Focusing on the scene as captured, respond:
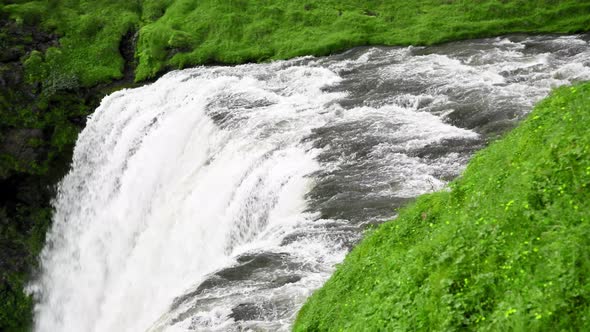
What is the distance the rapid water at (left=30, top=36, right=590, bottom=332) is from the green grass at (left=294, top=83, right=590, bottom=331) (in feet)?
8.82

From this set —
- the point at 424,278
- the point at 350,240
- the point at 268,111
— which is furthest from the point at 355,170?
the point at 424,278

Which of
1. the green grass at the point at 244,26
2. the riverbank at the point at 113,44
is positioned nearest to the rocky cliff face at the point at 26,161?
the riverbank at the point at 113,44

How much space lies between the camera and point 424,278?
Result: 933 cm

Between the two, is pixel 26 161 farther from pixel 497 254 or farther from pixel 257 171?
pixel 497 254

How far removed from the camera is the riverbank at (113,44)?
3156cm

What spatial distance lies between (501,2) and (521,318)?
107 feet

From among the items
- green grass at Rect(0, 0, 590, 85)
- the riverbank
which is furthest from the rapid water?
green grass at Rect(0, 0, 590, 85)

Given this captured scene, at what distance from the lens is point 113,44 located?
4097 centimetres

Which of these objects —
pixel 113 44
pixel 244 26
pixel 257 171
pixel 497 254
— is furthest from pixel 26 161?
pixel 497 254

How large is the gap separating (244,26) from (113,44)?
10.9 metres

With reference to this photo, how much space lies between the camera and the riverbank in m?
31.6

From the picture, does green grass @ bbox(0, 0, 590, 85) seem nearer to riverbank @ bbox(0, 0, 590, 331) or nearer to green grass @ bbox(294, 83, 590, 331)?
riverbank @ bbox(0, 0, 590, 331)

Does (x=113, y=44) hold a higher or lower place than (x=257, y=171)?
higher

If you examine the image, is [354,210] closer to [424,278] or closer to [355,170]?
[355,170]
